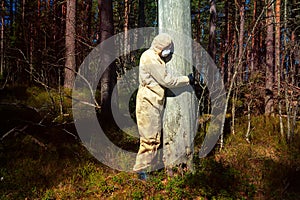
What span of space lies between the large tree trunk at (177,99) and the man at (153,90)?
0.42ft

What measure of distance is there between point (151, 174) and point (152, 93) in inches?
49.3

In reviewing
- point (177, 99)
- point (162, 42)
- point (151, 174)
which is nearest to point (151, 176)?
point (151, 174)

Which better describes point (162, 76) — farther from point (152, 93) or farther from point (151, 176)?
point (151, 176)

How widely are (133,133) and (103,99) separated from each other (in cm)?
144

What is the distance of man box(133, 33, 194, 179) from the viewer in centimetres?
371

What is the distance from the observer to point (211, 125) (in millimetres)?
6375

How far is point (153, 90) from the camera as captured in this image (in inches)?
152

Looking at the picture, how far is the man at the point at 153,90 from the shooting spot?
3.71 meters

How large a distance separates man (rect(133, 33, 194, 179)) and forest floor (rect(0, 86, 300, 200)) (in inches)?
16.1

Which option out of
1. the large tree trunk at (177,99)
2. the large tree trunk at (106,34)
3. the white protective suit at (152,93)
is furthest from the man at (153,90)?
the large tree trunk at (106,34)

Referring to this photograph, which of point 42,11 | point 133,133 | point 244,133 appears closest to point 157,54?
point 133,133

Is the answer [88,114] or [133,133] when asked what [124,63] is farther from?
[133,133]

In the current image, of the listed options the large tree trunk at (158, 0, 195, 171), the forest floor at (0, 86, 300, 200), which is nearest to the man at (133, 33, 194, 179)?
the large tree trunk at (158, 0, 195, 171)

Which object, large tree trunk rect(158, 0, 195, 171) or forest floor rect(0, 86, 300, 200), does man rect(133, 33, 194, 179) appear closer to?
large tree trunk rect(158, 0, 195, 171)
